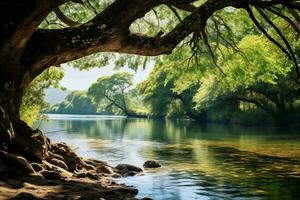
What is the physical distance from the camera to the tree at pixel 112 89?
534 ft

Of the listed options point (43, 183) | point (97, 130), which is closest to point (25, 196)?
point (43, 183)

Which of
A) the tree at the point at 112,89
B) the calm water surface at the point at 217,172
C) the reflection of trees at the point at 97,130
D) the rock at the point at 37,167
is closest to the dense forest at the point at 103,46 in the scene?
the rock at the point at 37,167

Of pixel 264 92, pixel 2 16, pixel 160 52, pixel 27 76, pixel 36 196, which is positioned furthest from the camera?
pixel 264 92

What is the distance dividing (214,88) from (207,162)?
147 ft

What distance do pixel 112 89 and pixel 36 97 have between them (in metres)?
137

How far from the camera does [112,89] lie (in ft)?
539

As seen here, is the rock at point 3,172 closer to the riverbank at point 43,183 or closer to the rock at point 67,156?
the riverbank at point 43,183

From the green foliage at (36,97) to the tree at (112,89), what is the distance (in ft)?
430

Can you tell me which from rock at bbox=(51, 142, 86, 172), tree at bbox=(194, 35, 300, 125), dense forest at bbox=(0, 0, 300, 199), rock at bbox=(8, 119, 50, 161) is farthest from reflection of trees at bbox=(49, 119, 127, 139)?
rock at bbox=(8, 119, 50, 161)

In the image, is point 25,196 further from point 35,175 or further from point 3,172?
point 35,175

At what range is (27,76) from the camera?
14477mm

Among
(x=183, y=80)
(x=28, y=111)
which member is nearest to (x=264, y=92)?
(x=183, y=80)

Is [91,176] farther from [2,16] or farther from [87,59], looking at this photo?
[87,59]

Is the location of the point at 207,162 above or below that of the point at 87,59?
below
